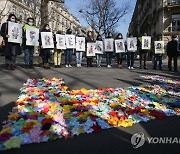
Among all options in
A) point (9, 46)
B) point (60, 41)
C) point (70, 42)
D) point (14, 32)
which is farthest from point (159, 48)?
point (9, 46)

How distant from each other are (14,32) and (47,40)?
2.00 metres

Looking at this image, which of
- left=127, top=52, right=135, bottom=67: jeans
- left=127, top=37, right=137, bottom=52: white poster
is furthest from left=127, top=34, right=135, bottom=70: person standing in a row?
left=127, top=37, right=137, bottom=52: white poster

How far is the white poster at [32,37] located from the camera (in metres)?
12.3

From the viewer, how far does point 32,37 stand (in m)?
12.5

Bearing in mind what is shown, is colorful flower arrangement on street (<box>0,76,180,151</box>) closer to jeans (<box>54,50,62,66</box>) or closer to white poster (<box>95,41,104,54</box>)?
jeans (<box>54,50,62,66</box>)

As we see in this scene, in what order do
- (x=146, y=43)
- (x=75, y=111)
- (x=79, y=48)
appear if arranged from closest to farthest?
(x=75, y=111)
(x=79, y=48)
(x=146, y=43)

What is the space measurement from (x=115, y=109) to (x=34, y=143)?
2.19 m

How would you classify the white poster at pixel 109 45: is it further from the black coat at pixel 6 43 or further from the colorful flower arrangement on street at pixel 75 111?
the colorful flower arrangement on street at pixel 75 111

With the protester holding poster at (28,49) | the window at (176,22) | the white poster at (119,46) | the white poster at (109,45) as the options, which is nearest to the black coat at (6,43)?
the protester holding poster at (28,49)

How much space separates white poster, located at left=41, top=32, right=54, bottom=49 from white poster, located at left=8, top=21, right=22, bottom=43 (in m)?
1.49

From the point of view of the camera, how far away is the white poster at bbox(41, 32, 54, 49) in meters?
13.2

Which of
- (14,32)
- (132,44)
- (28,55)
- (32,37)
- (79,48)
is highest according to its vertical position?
(14,32)

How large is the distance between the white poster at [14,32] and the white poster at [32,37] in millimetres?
A: 535

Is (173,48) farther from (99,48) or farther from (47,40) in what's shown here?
(47,40)
